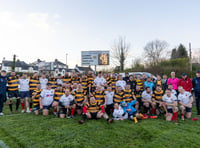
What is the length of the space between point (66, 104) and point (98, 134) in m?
2.33

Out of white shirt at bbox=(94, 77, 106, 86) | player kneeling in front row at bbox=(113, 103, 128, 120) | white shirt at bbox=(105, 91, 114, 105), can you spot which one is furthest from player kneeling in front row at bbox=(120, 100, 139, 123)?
white shirt at bbox=(94, 77, 106, 86)

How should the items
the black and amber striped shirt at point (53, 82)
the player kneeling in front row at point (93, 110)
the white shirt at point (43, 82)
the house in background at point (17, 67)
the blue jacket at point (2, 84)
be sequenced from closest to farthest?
the player kneeling in front row at point (93, 110) → the blue jacket at point (2, 84) → the black and amber striped shirt at point (53, 82) → the white shirt at point (43, 82) → the house in background at point (17, 67)

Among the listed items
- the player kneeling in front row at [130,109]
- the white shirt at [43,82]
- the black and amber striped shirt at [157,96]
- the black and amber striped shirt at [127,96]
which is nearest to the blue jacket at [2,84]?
the white shirt at [43,82]

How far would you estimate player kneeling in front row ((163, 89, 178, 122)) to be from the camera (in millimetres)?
5213

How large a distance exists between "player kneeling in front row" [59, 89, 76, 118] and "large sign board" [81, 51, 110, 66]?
9.28 meters

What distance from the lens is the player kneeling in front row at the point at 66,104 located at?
5703mm

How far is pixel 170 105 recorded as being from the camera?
539cm

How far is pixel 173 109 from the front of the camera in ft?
17.1

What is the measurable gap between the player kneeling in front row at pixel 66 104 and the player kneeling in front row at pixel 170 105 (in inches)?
135

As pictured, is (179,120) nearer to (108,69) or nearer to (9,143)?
(9,143)

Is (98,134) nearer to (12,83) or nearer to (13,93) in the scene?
(13,93)

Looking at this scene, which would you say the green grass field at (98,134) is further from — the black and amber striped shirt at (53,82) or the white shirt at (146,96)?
the black and amber striped shirt at (53,82)

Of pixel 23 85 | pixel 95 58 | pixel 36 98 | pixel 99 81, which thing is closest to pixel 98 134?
pixel 36 98

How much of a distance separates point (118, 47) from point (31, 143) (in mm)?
26575
